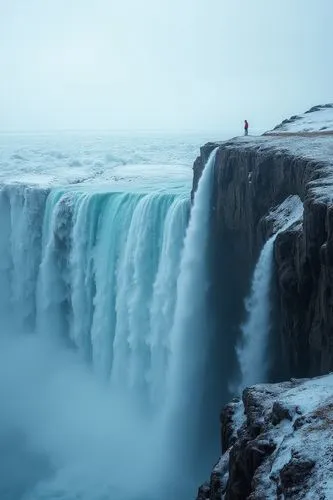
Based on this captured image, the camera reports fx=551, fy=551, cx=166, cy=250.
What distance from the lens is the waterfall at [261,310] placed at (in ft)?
34.3

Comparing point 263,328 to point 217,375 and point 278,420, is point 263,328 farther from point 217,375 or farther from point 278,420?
point 278,420

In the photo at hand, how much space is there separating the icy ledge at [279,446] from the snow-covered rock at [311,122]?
1372cm

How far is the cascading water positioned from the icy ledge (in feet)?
23.4

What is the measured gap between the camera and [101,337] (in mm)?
19094

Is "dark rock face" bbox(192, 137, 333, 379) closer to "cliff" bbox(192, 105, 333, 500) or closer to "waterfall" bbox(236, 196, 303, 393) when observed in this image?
"cliff" bbox(192, 105, 333, 500)


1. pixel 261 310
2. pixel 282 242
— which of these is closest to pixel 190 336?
pixel 261 310

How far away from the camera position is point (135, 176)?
28547 mm

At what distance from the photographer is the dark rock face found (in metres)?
8.44

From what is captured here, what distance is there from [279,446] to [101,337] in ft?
45.1

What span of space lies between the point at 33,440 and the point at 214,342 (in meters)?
6.38

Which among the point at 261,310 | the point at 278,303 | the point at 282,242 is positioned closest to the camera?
the point at 282,242

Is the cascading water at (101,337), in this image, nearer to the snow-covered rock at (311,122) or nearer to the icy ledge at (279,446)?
the snow-covered rock at (311,122)

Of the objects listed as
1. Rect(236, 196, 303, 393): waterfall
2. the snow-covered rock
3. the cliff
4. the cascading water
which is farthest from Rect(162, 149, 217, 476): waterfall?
the snow-covered rock

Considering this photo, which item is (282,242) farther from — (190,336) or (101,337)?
(101,337)
